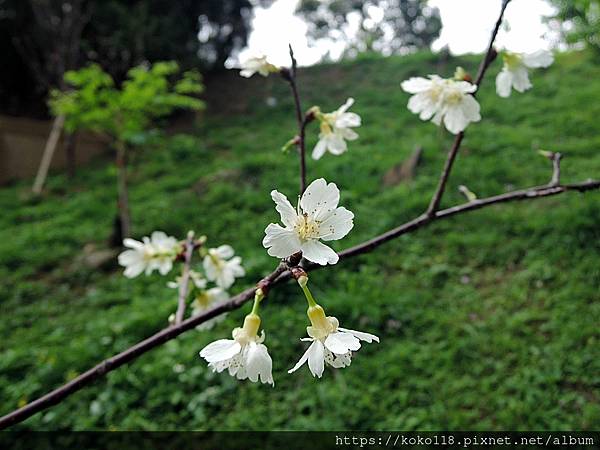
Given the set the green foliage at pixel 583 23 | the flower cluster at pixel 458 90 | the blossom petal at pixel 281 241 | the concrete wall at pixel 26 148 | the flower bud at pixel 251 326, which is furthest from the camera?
the concrete wall at pixel 26 148

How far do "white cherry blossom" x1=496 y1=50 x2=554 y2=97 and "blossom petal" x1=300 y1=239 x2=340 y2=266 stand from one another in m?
0.69

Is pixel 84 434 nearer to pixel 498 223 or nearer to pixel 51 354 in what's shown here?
pixel 51 354

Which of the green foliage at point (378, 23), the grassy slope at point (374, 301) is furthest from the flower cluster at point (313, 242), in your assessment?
the green foliage at point (378, 23)

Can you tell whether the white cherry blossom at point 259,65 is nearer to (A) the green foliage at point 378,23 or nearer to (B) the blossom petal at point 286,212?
(B) the blossom petal at point 286,212

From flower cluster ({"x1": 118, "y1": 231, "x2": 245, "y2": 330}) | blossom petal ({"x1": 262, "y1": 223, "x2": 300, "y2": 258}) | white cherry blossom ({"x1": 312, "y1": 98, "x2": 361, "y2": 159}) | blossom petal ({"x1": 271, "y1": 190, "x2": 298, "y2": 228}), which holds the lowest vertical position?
flower cluster ({"x1": 118, "y1": 231, "x2": 245, "y2": 330})

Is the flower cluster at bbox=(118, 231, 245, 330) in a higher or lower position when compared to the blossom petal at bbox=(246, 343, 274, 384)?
lower

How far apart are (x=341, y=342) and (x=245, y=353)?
15 cm

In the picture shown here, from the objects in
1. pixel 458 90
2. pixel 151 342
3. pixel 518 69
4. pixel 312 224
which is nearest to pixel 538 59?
pixel 518 69

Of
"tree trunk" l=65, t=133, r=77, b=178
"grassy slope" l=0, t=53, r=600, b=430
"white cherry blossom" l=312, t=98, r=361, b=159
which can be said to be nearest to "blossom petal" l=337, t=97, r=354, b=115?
"white cherry blossom" l=312, t=98, r=361, b=159

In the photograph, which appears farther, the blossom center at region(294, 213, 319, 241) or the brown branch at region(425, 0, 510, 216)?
the brown branch at region(425, 0, 510, 216)

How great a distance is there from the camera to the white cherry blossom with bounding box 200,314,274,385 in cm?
66

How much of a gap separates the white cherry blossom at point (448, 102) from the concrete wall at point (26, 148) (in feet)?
25.8

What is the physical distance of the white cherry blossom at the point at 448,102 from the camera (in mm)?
979

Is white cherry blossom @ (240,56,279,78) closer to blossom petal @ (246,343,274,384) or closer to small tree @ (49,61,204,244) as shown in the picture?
blossom petal @ (246,343,274,384)
